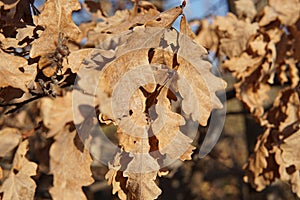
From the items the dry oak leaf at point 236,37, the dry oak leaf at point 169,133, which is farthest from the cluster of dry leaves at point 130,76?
the dry oak leaf at point 236,37

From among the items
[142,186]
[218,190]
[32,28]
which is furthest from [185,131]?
[218,190]

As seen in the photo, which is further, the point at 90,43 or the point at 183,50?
the point at 90,43

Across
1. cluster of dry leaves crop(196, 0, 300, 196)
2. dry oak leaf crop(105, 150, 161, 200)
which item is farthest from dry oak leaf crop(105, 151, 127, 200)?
cluster of dry leaves crop(196, 0, 300, 196)

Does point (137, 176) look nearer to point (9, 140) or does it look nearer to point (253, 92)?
point (9, 140)

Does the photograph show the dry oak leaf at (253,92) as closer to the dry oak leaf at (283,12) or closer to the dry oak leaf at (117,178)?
the dry oak leaf at (283,12)

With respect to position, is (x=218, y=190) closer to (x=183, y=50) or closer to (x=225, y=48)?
(x=225, y=48)

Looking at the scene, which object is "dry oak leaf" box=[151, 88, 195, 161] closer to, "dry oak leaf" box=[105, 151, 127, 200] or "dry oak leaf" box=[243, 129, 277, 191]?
"dry oak leaf" box=[105, 151, 127, 200]
